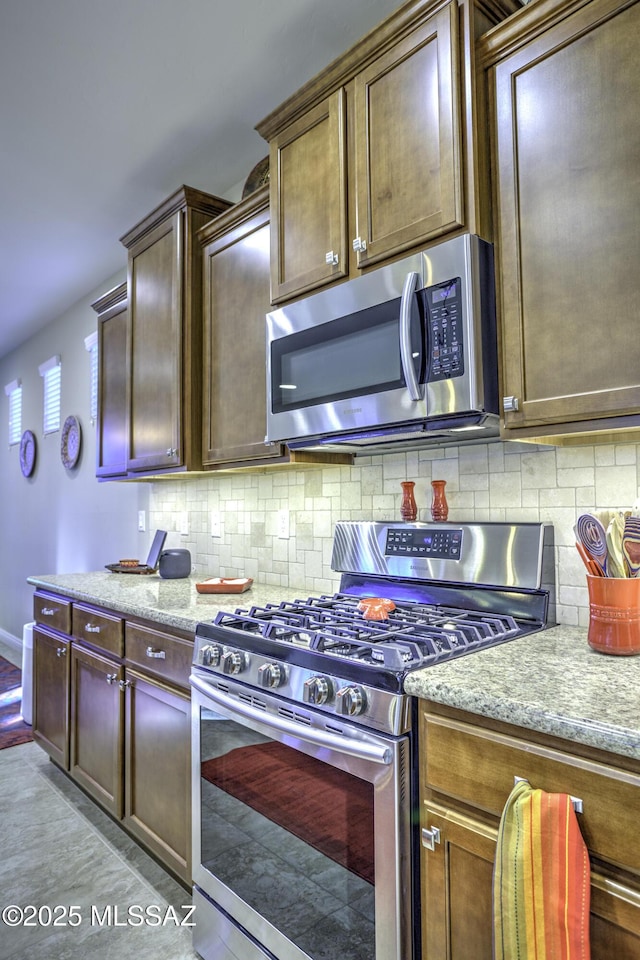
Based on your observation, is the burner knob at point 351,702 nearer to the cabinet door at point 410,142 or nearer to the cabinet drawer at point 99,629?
the cabinet door at point 410,142

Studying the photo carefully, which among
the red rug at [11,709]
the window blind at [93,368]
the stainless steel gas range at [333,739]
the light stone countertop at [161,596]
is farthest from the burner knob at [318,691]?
the window blind at [93,368]

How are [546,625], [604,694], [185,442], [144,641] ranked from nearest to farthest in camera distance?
[604,694], [546,625], [144,641], [185,442]

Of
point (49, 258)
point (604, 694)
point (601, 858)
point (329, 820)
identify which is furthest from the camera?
point (49, 258)

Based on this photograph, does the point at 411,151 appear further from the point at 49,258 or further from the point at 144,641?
the point at 49,258

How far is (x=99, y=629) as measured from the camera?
240cm

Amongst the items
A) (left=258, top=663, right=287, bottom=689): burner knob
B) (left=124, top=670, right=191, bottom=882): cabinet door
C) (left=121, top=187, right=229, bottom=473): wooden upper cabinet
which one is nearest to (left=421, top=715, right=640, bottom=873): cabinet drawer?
(left=258, top=663, right=287, bottom=689): burner knob

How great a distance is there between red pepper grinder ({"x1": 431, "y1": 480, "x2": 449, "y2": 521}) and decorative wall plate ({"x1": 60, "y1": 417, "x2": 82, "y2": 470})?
10.9 feet

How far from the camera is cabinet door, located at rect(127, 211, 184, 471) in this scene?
2535 millimetres

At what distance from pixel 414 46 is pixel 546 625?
154 cm

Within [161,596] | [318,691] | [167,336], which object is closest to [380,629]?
[318,691]

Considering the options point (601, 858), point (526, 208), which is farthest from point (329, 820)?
point (526, 208)

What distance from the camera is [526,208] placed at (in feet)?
4.48

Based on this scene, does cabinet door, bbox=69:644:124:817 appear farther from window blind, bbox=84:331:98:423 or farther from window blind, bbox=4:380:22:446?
window blind, bbox=4:380:22:446

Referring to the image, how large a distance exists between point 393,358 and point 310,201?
66cm
